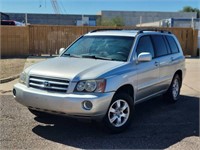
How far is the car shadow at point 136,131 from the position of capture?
17.0 feet

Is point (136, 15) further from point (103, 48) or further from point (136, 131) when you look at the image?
point (136, 131)

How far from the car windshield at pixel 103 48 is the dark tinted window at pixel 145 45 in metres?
0.21

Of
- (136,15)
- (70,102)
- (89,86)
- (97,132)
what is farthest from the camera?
(136,15)

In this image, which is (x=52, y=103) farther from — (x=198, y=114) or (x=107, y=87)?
(x=198, y=114)

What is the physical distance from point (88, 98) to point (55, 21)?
40.3m

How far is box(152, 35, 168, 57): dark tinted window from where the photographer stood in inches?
286

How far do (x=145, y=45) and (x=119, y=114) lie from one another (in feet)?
5.84

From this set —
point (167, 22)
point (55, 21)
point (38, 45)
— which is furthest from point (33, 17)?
point (38, 45)

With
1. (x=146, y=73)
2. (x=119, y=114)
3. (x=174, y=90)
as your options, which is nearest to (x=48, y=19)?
(x=174, y=90)

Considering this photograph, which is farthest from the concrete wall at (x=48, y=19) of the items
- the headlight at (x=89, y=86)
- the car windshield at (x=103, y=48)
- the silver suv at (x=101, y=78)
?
the headlight at (x=89, y=86)

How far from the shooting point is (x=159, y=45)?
7.41 m

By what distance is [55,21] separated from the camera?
145ft

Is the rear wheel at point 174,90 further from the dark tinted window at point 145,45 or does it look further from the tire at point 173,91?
the dark tinted window at point 145,45

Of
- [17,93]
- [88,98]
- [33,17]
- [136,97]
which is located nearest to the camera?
[88,98]
